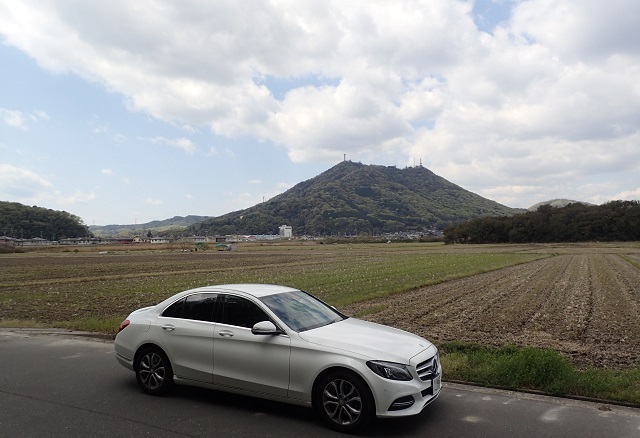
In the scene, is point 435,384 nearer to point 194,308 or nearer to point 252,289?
point 252,289

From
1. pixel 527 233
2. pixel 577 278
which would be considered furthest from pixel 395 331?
pixel 527 233

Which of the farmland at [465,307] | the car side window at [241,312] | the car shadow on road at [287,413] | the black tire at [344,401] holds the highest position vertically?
the car side window at [241,312]

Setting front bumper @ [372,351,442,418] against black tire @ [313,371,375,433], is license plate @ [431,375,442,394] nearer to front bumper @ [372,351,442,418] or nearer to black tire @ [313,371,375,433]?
front bumper @ [372,351,442,418]

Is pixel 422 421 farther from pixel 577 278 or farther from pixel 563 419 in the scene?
pixel 577 278

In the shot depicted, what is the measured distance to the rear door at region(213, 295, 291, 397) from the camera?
5824 mm

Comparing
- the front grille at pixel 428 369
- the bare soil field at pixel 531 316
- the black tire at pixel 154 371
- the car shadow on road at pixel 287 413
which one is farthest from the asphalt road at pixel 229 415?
the bare soil field at pixel 531 316

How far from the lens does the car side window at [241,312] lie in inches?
246

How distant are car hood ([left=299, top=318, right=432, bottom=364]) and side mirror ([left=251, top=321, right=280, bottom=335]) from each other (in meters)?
0.34

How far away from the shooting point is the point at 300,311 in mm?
6594

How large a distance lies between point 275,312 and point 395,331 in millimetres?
1650

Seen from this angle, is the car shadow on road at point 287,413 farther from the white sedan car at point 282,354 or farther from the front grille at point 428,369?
the front grille at point 428,369

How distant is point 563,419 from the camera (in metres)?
5.76

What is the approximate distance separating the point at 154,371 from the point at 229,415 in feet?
5.27

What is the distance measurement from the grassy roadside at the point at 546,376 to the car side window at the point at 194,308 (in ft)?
13.0
